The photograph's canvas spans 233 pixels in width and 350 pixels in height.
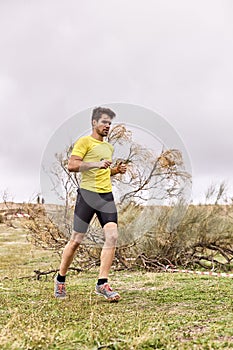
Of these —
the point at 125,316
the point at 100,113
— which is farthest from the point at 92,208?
the point at 125,316

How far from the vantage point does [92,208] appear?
5.98m

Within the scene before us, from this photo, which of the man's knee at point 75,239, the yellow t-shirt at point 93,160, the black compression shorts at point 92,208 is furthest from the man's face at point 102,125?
the man's knee at point 75,239

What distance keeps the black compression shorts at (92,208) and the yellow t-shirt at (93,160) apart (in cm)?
6

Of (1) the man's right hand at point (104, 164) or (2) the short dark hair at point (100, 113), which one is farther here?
(2) the short dark hair at point (100, 113)

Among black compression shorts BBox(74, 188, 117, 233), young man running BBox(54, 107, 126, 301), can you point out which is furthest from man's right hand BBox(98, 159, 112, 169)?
black compression shorts BBox(74, 188, 117, 233)

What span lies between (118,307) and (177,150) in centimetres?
290

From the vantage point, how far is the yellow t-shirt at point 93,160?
591 cm

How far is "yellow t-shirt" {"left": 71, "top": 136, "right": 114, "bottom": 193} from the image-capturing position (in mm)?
5914

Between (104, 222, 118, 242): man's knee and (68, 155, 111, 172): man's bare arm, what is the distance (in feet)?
2.03

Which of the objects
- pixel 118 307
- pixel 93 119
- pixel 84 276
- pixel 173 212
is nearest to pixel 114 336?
pixel 118 307

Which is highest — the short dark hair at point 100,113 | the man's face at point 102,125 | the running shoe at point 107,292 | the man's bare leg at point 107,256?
the short dark hair at point 100,113

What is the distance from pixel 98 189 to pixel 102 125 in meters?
0.68

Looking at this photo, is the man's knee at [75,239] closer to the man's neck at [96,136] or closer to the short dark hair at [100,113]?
the man's neck at [96,136]

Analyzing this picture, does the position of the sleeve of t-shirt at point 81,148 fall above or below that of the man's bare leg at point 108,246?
above
